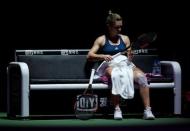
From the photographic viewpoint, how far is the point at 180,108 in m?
10.0

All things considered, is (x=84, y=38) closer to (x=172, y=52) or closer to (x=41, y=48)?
(x=41, y=48)

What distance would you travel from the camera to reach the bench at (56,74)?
9531 mm

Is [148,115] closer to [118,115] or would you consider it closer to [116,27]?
[118,115]

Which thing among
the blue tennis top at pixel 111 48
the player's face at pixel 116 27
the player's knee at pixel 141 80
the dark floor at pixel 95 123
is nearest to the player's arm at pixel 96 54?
the blue tennis top at pixel 111 48

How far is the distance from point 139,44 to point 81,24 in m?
1.45

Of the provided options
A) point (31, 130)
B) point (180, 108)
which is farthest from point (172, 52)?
point (31, 130)

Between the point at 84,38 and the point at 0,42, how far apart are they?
1.24 m

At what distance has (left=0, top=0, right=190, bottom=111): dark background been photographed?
10.6 metres

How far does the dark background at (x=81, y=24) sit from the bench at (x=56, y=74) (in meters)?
0.55

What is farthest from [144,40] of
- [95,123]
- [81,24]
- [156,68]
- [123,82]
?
[81,24]

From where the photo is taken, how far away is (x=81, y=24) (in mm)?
10859

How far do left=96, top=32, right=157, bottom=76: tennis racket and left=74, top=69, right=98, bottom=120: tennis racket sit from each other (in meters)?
0.31

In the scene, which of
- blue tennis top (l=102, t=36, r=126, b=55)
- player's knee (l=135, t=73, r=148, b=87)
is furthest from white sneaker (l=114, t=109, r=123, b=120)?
blue tennis top (l=102, t=36, r=126, b=55)

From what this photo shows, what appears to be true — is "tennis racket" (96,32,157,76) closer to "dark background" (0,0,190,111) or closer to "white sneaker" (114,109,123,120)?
"white sneaker" (114,109,123,120)
